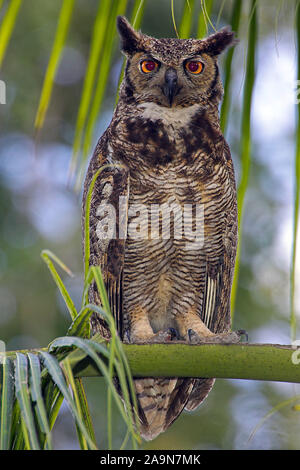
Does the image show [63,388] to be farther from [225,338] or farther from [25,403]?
[225,338]

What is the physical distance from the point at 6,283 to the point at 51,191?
140 centimetres

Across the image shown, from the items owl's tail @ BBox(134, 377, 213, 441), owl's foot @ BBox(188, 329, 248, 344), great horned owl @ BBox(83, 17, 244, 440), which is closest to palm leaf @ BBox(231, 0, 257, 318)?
owl's foot @ BBox(188, 329, 248, 344)

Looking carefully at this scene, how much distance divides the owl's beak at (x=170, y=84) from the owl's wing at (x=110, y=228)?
0.40m

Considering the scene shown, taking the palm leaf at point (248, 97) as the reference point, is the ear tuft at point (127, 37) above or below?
above

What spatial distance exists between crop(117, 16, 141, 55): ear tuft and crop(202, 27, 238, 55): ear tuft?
0.32 m

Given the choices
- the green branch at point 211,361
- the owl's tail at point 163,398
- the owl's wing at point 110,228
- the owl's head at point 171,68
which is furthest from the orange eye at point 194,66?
the green branch at point 211,361

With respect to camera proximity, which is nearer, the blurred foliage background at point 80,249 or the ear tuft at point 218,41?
the ear tuft at point 218,41

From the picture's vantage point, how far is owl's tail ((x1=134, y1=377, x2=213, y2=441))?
112 inches

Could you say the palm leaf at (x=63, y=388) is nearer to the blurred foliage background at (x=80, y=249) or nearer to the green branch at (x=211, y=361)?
the green branch at (x=211, y=361)

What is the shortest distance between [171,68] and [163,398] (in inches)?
59.5

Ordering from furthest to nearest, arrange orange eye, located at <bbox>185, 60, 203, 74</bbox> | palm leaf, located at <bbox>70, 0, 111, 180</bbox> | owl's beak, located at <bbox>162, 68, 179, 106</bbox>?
orange eye, located at <bbox>185, 60, 203, 74</bbox> < owl's beak, located at <bbox>162, 68, 179, 106</bbox> < palm leaf, located at <bbox>70, 0, 111, 180</bbox>

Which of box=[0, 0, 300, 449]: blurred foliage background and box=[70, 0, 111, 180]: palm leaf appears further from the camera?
box=[0, 0, 300, 449]: blurred foliage background

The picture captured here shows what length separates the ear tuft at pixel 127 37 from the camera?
289cm

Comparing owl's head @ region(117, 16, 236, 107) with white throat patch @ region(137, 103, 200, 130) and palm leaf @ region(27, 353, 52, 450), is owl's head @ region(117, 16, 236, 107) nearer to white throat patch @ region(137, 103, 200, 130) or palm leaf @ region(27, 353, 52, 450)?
white throat patch @ region(137, 103, 200, 130)
